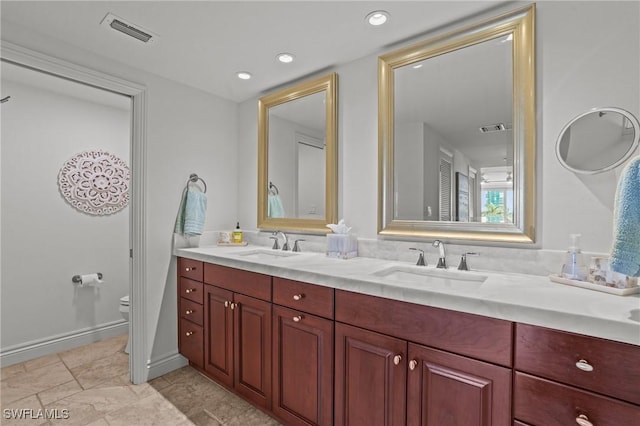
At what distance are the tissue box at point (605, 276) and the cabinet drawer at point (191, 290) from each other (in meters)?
2.15

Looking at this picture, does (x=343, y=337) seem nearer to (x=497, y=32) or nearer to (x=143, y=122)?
(x=497, y=32)

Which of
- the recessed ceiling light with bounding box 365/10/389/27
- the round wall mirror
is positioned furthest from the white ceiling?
the round wall mirror

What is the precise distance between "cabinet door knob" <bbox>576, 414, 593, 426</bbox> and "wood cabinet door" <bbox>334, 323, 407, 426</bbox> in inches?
20.6

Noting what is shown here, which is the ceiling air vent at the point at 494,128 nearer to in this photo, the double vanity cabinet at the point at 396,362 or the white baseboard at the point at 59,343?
the double vanity cabinet at the point at 396,362

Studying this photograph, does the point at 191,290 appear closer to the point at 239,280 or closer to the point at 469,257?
the point at 239,280

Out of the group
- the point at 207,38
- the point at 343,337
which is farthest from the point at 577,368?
the point at 207,38

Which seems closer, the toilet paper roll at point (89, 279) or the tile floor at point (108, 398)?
the tile floor at point (108, 398)

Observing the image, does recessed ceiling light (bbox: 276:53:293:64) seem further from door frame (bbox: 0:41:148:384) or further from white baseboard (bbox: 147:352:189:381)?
white baseboard (bbox: 147:352:189:381)

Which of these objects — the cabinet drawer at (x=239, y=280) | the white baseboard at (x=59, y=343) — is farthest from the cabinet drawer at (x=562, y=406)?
the white baseboard at (x=59, y=343)

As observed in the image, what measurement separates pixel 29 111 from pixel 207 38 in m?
1.90

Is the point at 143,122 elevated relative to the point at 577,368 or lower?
elevated

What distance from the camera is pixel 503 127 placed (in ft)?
5.11

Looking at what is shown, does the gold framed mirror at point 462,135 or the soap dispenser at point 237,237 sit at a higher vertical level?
the gold framed mirror at point 462,135

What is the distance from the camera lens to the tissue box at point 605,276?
1.11 m
